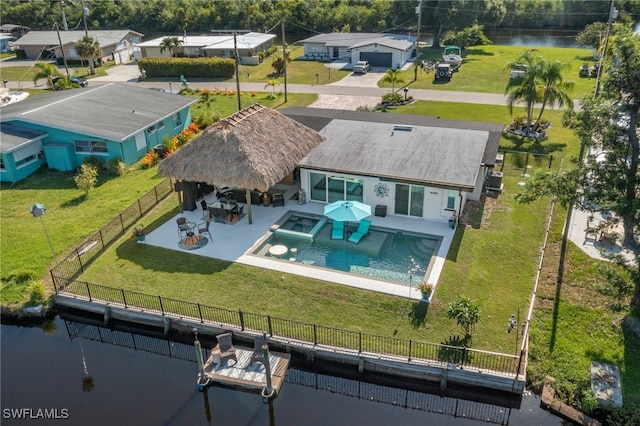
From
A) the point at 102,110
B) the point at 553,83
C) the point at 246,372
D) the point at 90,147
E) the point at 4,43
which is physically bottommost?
the point at 246,372

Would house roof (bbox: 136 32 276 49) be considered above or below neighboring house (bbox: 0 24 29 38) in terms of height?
below

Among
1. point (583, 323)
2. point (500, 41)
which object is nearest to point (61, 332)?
point (583, 323)

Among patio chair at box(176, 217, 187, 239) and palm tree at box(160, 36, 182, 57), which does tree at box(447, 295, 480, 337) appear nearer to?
patio chair at box(176, 217, 187, 239)

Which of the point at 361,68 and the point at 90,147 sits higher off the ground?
the point at 361,68

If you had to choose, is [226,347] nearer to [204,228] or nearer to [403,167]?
[204,228]

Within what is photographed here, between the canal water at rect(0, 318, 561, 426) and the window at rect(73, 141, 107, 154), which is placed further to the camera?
the window at rect(73, 141, 107, 154)

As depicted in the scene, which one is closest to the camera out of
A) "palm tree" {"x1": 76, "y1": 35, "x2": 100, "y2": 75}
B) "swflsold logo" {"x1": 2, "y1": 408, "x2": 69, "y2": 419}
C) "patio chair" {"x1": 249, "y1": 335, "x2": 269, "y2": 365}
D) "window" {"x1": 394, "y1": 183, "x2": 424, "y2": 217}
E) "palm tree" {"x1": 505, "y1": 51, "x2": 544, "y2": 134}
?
"swflsold logo" {"x1": 2, "y1": 408, "x2": 69, "y2": 419}

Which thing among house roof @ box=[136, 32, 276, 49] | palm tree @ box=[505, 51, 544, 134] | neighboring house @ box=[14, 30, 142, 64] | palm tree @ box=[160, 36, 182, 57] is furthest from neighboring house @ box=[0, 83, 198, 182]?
neighboring house @ box=[14, 30, 142, 64]

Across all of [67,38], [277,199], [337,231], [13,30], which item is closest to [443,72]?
[277,199]
